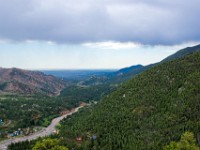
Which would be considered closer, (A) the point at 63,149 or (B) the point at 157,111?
(A) the point at 63,149

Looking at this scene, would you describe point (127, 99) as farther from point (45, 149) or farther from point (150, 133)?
point (45, 149)

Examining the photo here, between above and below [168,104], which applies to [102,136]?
below

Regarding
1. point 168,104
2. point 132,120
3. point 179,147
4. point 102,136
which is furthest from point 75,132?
point 179,147

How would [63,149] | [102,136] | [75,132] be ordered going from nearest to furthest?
1. [63,149]
2. [102,136]
3. [75,132]

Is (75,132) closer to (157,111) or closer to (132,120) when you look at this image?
(132,120)

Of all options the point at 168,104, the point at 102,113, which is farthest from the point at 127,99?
the point at 168,104

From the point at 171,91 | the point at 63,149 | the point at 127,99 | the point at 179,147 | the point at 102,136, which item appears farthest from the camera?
the point at 127,99

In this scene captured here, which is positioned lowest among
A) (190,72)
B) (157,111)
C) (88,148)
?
(88,148)
